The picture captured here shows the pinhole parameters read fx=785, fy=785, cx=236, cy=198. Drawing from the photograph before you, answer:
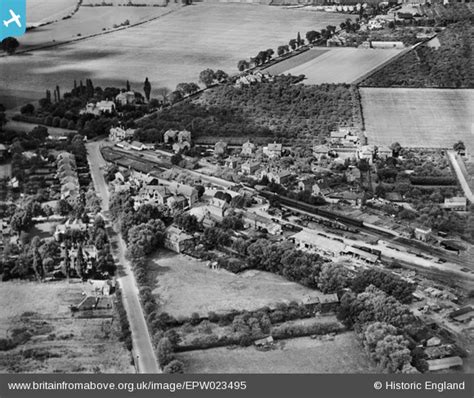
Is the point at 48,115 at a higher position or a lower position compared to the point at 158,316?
higher

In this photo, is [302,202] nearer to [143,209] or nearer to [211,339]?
[143,209]

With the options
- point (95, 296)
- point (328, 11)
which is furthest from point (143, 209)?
point (328, 11)

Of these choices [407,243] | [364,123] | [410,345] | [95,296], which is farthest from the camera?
[364,123]

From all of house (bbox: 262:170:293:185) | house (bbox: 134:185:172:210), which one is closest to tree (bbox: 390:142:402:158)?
house (bbox: 262:170:293:185)

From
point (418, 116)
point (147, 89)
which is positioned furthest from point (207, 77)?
point (418, 116)

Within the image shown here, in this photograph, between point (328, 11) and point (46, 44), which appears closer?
point (46, 44)

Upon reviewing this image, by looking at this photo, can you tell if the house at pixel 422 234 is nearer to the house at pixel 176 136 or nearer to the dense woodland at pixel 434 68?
the house at pixel 176 136
